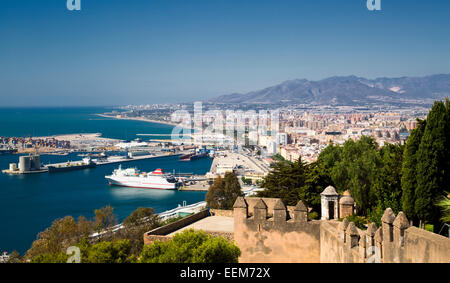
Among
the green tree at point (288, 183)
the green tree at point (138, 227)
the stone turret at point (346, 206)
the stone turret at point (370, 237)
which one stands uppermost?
the stone turret at point (370, 237)

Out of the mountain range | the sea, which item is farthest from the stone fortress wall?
the mountain range

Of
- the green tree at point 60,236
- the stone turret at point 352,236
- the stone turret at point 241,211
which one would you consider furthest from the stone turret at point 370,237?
the green tree at point 60,236

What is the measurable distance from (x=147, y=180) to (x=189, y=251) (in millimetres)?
30267

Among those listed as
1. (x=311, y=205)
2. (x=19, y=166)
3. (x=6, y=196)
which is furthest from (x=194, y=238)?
(x=19, y=166)

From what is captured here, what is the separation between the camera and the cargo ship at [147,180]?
33562 millimetres

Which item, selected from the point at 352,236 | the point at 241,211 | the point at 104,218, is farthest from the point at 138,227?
the point at 352,236

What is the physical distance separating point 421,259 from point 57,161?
46912 mm

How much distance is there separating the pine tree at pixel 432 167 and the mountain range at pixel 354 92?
198 ft

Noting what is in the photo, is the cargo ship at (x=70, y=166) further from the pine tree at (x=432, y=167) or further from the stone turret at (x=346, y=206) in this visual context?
the pine tree at (x=432, y=167)

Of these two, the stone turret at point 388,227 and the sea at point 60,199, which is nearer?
the stone turret at point 388,227

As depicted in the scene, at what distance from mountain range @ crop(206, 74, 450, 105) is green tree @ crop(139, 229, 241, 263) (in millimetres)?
63067

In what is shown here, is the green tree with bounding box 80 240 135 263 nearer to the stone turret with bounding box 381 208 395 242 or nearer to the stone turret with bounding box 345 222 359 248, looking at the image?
the stone turret with bounding box 345 222 359 248

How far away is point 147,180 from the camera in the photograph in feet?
113
